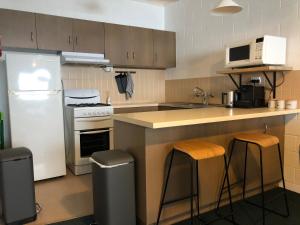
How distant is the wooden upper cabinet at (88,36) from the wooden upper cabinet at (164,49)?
100 cm

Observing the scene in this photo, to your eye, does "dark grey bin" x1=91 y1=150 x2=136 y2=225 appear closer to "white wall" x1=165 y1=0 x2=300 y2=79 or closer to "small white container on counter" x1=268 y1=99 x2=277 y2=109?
"small white container on counter" x1=268 y1=99 x2=277 y2=109

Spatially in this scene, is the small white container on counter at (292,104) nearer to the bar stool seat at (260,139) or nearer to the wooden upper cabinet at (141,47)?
the bar stool seat at (260,139)

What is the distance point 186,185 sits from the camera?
219 cm

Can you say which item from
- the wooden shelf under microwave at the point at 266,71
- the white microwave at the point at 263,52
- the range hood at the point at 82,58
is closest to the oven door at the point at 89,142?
the range hood at the point at 82,58

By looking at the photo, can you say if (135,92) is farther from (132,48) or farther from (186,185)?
(186,185)

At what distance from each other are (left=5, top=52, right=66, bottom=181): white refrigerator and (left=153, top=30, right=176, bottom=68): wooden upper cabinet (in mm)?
1874

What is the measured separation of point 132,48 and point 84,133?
1673 mm

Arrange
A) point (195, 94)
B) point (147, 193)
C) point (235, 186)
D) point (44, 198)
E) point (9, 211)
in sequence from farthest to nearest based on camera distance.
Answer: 1. point (195, 94)
2. point (44, 198)
3. point (235, 186)
4. point (9, 211)
5. point (147, 193)

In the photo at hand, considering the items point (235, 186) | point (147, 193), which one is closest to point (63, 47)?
point (147, 193)

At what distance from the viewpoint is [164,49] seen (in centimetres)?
450

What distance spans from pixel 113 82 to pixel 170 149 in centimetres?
259

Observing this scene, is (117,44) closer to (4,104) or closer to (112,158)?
(4,104)

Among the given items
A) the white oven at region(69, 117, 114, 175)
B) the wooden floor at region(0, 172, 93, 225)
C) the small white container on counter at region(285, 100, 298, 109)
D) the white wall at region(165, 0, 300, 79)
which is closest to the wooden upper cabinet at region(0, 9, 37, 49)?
the white oven at region(69, 117, 114, 175)

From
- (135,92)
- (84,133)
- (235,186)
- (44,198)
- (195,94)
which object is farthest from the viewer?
(135,92)
